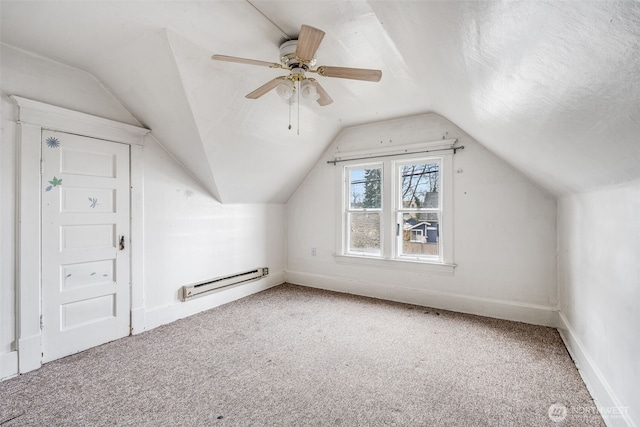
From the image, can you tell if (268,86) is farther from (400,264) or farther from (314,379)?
(400,264)

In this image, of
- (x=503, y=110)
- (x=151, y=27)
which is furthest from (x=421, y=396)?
(x=151, y=27)

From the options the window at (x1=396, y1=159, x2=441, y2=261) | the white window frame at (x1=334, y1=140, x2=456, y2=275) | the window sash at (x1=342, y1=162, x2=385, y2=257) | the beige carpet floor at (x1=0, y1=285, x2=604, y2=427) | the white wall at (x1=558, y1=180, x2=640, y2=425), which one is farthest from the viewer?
the window sash at (x1=342, y1=162, x2=385, y2=257)

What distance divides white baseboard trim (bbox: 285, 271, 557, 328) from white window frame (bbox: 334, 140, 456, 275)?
0.30m

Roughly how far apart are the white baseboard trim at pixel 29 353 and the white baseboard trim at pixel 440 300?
3062mm

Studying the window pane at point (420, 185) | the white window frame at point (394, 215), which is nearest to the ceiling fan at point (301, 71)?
the white window frame at point (394, 215)

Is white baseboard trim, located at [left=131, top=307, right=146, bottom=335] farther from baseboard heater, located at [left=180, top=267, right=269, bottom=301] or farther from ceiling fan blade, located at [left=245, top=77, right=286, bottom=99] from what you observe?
ceiling fan blade, located at [left=245, top=77, right=286, bottom=99]

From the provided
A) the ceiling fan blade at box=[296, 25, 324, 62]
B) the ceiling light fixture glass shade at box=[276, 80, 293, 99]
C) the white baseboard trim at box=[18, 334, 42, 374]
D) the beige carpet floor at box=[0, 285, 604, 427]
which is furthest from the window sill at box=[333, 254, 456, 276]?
the white baseboard trim at box=[18, 334, 42, 374]

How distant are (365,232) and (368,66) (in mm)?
2384

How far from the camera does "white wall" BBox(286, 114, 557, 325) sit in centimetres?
305

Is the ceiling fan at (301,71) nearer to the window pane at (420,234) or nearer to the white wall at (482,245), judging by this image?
the white wall at (482,245)

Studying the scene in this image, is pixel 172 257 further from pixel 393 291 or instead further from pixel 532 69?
pixel 532 69

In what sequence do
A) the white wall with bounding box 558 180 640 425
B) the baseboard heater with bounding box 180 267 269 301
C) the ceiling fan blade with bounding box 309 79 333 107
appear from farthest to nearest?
the baseboard heater with bounding box 180 267 269 301, the ceiling fan blade with bounding box 309 79 333 107, the white wall with bounding box 558 180 640 425

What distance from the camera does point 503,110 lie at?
164 centimetres

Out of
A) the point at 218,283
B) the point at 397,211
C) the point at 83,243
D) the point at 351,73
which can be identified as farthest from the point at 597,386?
the point at 83,243
